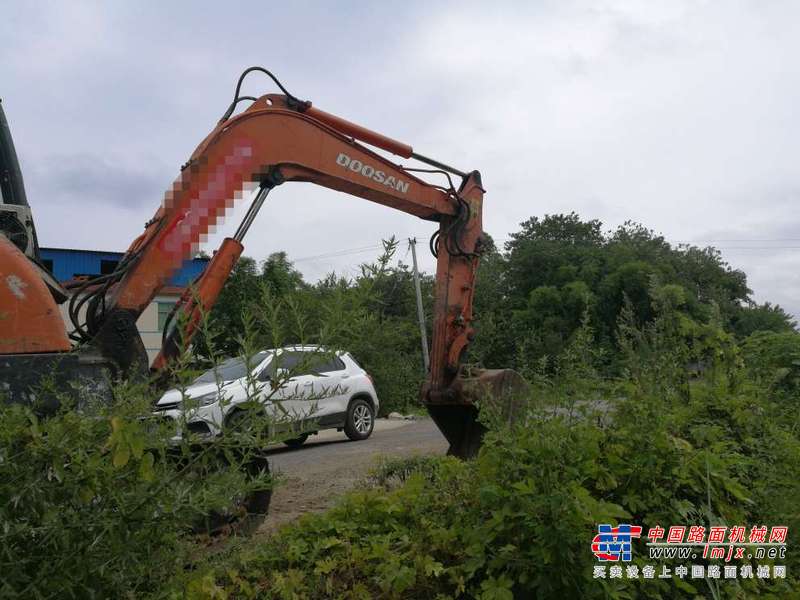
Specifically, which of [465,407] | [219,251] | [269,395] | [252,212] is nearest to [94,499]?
[269,395]

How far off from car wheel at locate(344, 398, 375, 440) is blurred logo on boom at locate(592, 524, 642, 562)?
9521mm

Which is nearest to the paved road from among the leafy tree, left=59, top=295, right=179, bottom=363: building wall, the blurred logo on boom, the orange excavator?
the orange excavator

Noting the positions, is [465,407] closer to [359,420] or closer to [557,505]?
[557,505]

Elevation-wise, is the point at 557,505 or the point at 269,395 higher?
the point at 269,395

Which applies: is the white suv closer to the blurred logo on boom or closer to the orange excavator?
the orange excavator

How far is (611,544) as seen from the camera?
3.42 metres

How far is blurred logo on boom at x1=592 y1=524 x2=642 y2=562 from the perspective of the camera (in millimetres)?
3348

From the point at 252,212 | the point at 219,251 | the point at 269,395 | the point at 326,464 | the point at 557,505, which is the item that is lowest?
the point at 326,464

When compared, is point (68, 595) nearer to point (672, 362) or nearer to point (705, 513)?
point (705, 513)

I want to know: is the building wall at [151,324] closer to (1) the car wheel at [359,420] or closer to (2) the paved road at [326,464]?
(2) the paved road at [326,464]

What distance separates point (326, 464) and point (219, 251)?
4019mm

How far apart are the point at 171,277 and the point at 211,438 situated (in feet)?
11.2

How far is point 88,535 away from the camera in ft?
6.73

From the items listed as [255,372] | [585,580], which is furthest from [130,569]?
[585,580]
